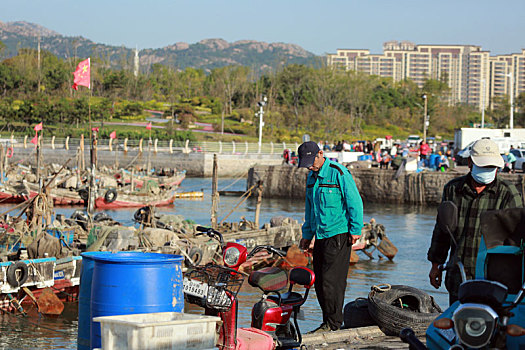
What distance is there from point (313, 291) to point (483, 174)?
9.85 meters

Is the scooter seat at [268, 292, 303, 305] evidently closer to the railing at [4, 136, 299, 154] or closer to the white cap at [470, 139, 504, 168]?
the white cap at [470, 139, 504, 168]

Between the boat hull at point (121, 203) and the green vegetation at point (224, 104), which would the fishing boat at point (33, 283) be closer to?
the boat hull at point (121, 203)

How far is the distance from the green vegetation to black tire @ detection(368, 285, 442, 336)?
191 ft

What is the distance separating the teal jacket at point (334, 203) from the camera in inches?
267

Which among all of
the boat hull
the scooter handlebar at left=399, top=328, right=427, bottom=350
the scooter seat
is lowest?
the boat hull

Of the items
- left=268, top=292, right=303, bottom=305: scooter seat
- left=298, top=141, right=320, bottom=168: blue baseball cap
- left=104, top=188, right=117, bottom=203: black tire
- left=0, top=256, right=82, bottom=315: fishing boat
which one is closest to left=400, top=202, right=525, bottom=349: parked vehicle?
left=268, top=292, right=303, bottom=305: scooter seat

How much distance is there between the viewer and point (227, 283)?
546cm

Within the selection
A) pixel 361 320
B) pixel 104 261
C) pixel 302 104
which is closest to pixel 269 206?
pixel 361 320

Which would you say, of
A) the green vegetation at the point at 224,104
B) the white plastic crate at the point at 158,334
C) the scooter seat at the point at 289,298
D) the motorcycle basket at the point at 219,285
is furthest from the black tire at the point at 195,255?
the green vegetation at the point at 224,104

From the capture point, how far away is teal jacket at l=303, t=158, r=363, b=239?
6.77m

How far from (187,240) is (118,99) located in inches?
2875

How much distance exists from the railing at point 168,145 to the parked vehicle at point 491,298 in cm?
5201

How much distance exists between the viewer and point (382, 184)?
130 ft

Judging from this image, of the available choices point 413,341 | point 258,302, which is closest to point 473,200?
point 413,341
